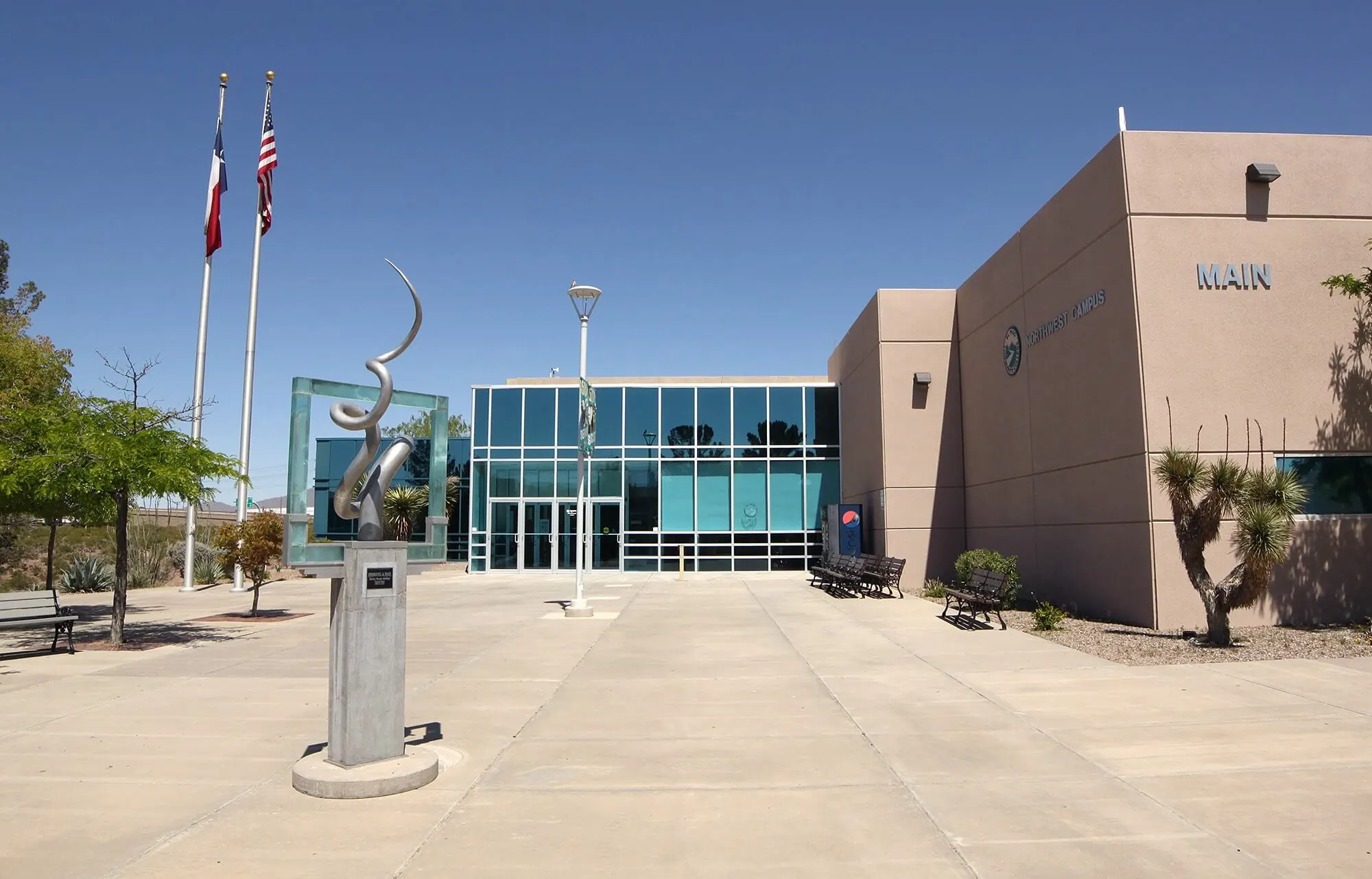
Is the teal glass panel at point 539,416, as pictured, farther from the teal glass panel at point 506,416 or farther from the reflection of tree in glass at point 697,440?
the reflection of tree in glass at point 697,440

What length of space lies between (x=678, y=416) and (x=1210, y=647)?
21316mm

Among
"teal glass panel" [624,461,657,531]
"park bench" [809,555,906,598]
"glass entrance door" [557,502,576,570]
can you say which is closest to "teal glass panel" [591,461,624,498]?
"teal glass panel" [624,461,657,531]

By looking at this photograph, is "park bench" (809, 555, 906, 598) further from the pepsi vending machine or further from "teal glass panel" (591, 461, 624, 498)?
"teal glass panel" (591, 461, 624, 498)

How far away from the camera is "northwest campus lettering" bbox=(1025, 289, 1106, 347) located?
48.0 ft

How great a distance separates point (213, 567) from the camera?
27.3 metres

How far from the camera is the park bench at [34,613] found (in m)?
11.7

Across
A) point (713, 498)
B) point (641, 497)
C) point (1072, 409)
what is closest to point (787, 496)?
point (713, 498)

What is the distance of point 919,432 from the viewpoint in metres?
22.7

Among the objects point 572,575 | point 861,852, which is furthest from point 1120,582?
point 572,575

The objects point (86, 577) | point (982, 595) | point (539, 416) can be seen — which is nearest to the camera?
point (982, 595)

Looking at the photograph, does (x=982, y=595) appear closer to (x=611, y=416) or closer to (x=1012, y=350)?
(x=1012, y=350)

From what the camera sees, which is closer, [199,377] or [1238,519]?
[1238,519]

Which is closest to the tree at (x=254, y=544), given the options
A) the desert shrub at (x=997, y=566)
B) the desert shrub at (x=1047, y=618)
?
the desert shrub at (x=997, y=566)

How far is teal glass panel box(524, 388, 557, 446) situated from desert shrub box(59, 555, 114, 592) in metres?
13.5
